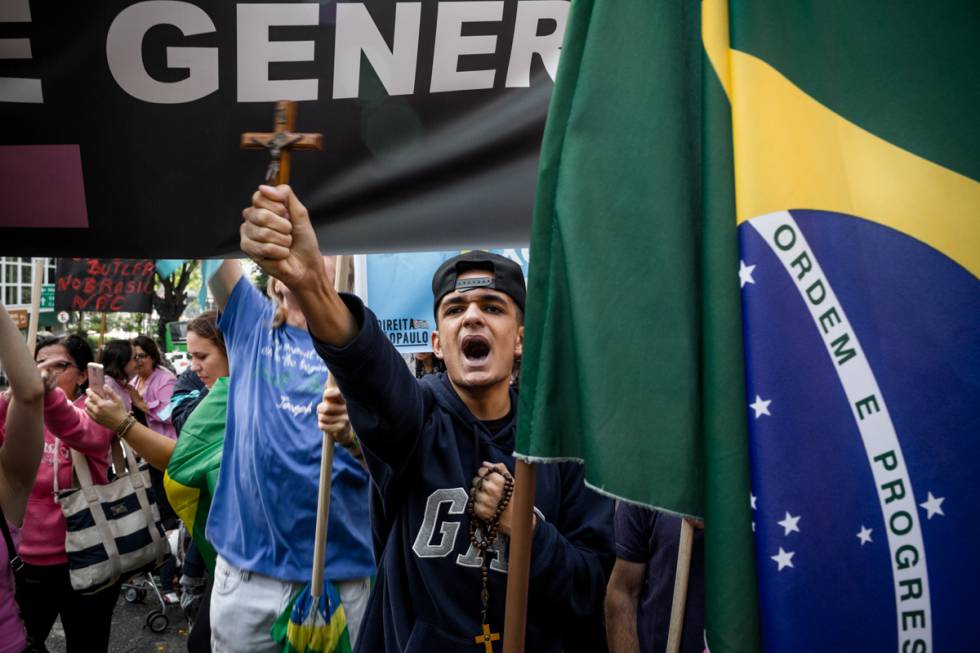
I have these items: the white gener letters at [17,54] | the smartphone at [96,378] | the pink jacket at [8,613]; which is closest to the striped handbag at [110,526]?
the smartphone at [96,378]

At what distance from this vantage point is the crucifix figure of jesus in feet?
6.25

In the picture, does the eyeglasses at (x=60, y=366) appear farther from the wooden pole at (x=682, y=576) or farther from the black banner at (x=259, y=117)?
the wooden pole at (x=682, y=576)

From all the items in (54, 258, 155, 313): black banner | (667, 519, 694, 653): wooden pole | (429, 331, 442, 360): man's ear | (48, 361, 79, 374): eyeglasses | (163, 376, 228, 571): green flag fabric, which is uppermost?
(54, 258, 155, 313): black banner

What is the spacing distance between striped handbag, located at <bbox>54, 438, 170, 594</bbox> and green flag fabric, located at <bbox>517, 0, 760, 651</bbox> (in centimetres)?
315

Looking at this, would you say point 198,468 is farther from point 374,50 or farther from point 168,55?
point 374,50

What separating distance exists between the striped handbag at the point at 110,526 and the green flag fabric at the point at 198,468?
0.41 m

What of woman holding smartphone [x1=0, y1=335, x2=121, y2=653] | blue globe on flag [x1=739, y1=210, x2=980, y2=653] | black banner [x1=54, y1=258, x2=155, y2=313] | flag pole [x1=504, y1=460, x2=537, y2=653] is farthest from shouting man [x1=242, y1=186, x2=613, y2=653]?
black banner [x1=54, y1=258, x2=155, y2=313]

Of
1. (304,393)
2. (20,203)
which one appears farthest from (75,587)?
(20,203)

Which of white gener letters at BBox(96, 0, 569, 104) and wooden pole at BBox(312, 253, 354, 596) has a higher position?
white gener letters at BBox(96, 0, 569, 104)

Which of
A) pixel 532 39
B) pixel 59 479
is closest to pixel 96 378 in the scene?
pixel 59 479

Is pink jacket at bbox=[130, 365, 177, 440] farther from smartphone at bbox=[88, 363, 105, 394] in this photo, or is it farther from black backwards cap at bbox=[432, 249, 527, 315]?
black backwards cap at bbox=[432, 249, 527, 315]

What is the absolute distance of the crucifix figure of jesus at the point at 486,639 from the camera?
1904 millimetres

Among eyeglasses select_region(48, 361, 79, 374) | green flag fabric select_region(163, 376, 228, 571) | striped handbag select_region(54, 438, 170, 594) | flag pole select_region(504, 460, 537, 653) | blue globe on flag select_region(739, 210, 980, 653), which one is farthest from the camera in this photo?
eyeglasses select_region(48, 361, 79, 374)

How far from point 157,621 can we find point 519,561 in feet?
18.2
